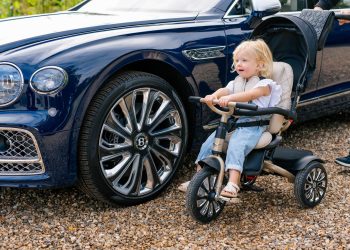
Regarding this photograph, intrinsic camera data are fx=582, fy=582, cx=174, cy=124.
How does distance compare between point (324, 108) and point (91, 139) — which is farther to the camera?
point (324, 108)

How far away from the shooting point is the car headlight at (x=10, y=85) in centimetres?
323

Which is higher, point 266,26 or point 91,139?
point 266,26

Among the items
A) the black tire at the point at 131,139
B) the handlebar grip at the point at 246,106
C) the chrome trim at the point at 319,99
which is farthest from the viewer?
the chrome trim at the point at 319,99

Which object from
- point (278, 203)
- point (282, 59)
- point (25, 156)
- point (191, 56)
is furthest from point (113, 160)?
point (282, 59)

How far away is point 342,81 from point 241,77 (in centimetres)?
175

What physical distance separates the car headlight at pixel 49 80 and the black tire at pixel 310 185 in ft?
5.01

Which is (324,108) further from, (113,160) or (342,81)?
(113,160)

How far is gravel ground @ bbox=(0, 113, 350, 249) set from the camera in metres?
3.22

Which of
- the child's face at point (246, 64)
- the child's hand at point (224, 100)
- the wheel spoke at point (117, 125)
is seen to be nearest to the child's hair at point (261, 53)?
the child's face at point (246, 64)

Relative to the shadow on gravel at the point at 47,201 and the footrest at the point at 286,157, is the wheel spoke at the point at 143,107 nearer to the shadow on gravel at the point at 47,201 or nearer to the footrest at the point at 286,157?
the shadow on gravel at the point at 47,201

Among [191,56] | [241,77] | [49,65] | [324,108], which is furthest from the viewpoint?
[324,108]

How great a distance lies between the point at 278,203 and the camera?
375 cm

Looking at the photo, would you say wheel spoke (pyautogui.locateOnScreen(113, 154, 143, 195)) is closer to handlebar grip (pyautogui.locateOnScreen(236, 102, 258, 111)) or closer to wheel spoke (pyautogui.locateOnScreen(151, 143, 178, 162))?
wheel spoke (pyautogui.locateOnScreen(151, 143, 178, 162))

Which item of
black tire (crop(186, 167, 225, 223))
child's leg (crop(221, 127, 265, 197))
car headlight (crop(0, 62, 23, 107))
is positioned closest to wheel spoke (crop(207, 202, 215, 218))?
black tire (crop(186, 167, 225, 223))
